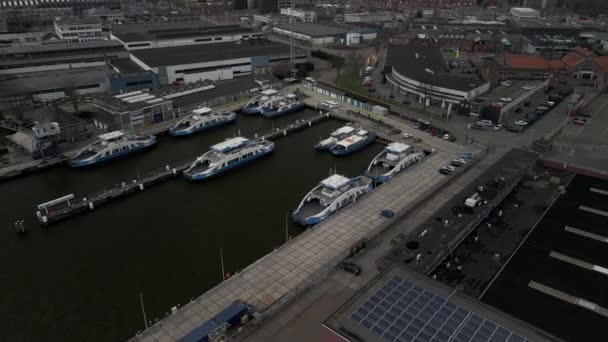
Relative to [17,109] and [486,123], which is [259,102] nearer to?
[17,109]

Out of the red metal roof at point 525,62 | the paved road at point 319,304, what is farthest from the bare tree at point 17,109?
the red metal roof at point 525,62

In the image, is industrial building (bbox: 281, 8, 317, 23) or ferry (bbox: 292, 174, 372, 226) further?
industrial building (bbox: 281, 8, 317, 23)

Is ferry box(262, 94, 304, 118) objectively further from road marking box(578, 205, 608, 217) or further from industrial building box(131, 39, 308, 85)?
road marking box(578, 205, 608, 217)

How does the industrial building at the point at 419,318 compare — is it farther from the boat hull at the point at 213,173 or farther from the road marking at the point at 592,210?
the boat hull at the point at 213,173

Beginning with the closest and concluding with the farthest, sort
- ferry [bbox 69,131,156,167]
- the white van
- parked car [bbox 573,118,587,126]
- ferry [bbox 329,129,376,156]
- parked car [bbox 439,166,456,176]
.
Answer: parked car [bbox 439,166,456,176] < ferry [bbox 69,131,156,167] < ferry [bbox 329,129,376,156] < the white van < parked car [bbox 573,118,587,126]

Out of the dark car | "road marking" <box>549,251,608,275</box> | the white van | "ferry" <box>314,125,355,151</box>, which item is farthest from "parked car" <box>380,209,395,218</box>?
the white van

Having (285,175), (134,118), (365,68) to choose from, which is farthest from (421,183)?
(365,68)

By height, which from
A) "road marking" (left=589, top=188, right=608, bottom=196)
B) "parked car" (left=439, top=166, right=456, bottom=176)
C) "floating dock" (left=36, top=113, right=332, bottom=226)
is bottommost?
"floating dock" (left=36, top=113, right=332, bottom=226)

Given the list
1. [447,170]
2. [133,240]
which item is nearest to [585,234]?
[447,170]
